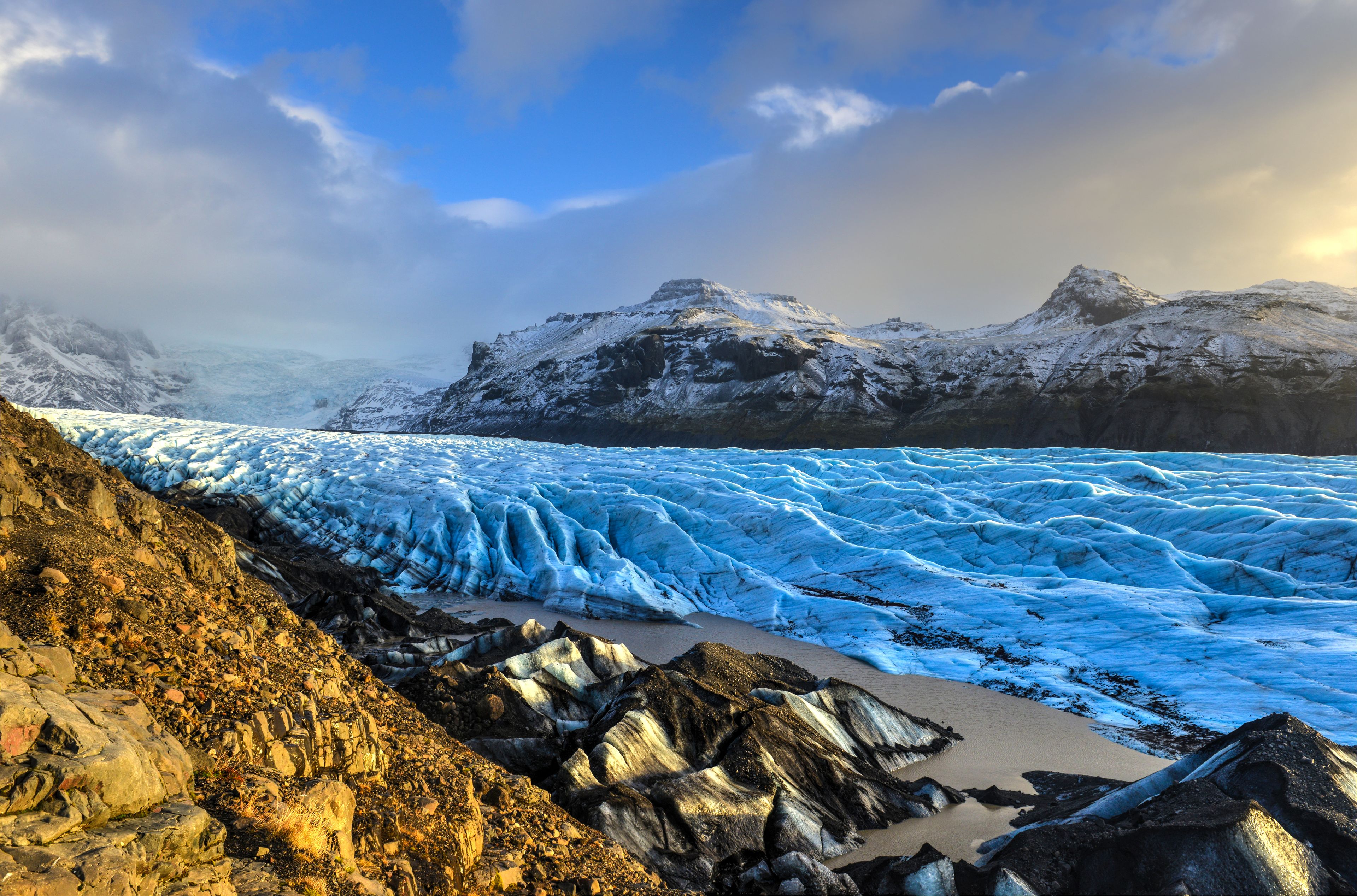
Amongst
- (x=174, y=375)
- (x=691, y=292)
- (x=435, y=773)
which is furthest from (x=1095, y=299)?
(x=174, y=375)

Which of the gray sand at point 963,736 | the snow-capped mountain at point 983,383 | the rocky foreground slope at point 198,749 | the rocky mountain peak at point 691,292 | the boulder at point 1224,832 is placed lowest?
the gray sand at point 963,736

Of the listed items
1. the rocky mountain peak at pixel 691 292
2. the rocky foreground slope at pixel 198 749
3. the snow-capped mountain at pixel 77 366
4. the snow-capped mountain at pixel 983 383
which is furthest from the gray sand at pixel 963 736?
the rocky mountain peak at pixel 691 292

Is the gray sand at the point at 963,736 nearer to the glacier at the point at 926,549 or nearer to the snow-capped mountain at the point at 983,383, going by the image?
the glacier at the point at 926,549

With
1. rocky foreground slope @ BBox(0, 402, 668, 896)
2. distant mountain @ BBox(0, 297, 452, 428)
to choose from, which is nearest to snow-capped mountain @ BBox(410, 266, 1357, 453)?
distant mountain @ BBox(0, 297, 452, 428)

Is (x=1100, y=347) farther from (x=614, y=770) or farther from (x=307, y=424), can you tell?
(x=307, y=424)

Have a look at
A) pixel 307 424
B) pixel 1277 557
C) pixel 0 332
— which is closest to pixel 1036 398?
pixel 1277 557

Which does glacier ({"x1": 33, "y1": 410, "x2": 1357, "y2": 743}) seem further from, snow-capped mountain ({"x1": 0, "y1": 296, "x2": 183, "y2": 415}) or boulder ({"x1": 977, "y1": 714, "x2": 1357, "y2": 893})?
snow-capped mountain ({"x1": 0, "y1": 296, "x2": 183, "y2": 415})
